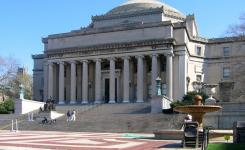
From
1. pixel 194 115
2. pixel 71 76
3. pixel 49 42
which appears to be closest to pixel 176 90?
pixel 71 76

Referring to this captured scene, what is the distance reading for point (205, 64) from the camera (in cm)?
7375

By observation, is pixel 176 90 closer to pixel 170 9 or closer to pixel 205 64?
pixel 205 64

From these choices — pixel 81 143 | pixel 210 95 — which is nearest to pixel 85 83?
pixel 210 95

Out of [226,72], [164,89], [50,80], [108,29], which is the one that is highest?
[108,29]

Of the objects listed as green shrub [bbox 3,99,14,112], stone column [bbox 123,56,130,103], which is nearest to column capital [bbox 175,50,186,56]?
stone column [bbox 123,56,130,103]

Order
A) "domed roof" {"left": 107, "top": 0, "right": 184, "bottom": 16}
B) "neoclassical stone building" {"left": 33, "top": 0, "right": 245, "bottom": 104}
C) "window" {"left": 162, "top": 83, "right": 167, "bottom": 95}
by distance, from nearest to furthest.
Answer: "neoclassical stone building" {"left": 33, "top": 0, "right": 245, "bottom": 104}
"window" {"left": 162, "top": 83, "right": 167, "bottom": 95}
"domed roof" {"left": 107, "top": 0, "right": 184, "bottom": 16}

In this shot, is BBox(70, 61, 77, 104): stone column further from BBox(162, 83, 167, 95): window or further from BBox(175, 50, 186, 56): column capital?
BBox(175, 50, 186, 56): column capital

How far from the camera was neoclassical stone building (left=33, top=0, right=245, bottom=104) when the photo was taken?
2506 inches

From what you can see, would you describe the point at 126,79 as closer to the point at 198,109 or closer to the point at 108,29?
the point at 108,29

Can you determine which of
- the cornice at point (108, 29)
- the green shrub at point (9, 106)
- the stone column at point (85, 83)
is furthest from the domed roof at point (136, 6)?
the green shrub at point (9, 106)

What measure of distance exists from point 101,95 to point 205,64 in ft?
59.0

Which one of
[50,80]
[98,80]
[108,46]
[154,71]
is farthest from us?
[50,80]

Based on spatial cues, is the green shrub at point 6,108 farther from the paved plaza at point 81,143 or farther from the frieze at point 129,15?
the paved plaza at point 81,143

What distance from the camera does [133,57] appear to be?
65.5 m
